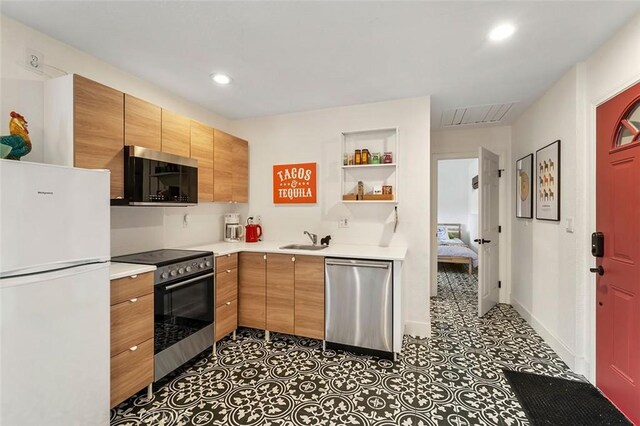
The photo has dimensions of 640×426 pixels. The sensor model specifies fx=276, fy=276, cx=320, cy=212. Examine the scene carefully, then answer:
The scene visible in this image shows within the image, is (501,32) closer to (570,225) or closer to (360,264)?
(570,225)

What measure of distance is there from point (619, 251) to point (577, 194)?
0.58 metres

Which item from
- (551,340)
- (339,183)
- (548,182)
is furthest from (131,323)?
(548,182)

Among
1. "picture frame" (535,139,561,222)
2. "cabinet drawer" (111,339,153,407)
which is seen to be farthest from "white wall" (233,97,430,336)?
"cabinet drawer" (111,339,153,407)

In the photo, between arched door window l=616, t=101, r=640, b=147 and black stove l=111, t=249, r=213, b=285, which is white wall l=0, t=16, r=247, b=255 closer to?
black stove l=111, t=249, r=213, b=285

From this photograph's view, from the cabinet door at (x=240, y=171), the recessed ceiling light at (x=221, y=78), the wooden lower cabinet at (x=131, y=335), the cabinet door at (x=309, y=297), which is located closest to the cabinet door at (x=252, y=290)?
the cabinet door at (x=309, y=297)

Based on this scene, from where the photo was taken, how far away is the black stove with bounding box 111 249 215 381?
209 centimetres

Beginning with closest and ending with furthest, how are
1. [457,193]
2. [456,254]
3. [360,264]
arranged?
1. [360,264]
2. [456,254]
3. [457,193]

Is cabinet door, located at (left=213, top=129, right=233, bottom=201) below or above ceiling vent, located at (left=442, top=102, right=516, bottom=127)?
below

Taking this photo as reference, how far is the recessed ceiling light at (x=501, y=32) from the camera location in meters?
1.88

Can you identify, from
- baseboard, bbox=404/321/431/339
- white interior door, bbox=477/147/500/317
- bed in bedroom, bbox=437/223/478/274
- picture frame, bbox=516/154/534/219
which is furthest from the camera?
bed in bedroom, bbox=437/223/478/274

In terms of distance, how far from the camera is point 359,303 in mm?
2578

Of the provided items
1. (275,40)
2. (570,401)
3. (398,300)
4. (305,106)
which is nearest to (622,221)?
(570,401)

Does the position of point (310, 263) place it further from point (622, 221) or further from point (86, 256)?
point (622, 221)

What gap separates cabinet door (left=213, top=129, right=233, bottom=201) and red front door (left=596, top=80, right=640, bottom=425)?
3.48 m
